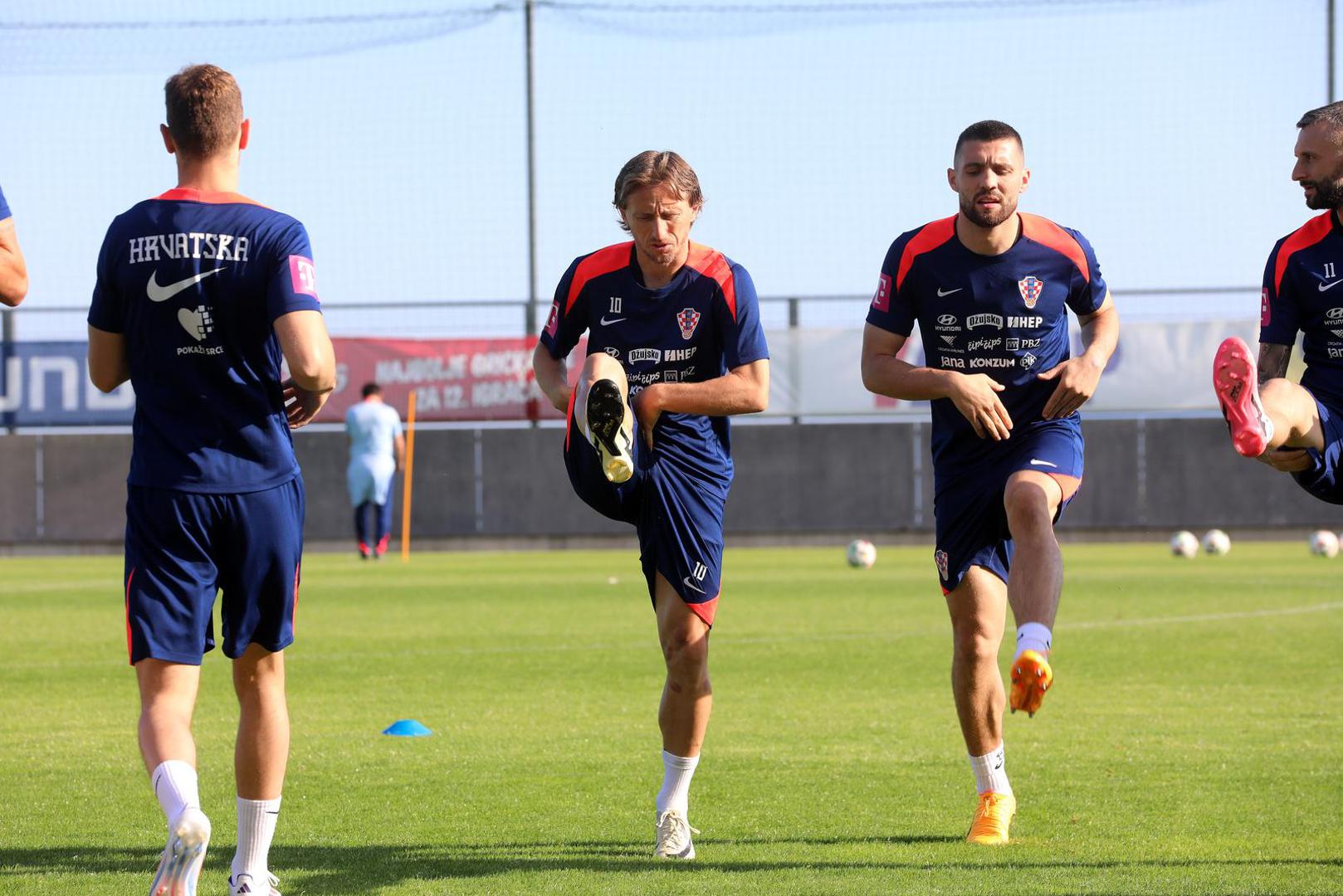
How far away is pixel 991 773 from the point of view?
5.86 metres

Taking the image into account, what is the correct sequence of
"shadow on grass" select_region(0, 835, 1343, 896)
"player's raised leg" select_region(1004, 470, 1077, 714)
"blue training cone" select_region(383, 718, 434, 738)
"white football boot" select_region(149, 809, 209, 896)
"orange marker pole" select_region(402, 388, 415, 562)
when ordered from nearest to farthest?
1. "white football boot" select_region(149, 809, 209, 896)
2. "player's raised leg" select_region(1004, 470, 1077, 714)
3. "shadow on grass" select_region(0, 835, 1343, 896)
4. "blue training cone" select_region(383, 718, 434, 738)
5. "orange marker pole" select_region(402, 388, 415, 562)

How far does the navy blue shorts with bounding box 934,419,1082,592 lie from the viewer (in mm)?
5926

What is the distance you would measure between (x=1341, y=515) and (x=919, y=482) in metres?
6.31

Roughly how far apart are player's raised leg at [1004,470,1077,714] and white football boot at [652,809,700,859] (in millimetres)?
1158

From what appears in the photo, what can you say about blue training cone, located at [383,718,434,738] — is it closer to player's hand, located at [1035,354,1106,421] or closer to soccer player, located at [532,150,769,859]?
soccer player, located at [532,150,769,859]

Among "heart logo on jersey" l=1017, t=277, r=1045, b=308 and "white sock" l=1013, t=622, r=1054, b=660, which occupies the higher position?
"heart logo on jersey" l=1017, t=277, r=1045, b=308

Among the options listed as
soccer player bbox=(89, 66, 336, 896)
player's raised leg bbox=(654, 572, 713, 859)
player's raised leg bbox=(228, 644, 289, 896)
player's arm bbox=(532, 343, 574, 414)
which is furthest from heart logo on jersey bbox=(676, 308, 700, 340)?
player's raised leg bbox=(228, 644, 289, 896)

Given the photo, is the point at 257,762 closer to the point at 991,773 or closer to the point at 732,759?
the point at 991,773

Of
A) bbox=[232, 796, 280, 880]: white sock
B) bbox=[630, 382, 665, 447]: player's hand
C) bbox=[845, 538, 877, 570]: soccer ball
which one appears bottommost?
bbox=[845, 538, 877, 570]: soccer ball

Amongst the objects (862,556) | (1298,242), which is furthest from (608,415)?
(862,556)

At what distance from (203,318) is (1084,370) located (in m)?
2.84

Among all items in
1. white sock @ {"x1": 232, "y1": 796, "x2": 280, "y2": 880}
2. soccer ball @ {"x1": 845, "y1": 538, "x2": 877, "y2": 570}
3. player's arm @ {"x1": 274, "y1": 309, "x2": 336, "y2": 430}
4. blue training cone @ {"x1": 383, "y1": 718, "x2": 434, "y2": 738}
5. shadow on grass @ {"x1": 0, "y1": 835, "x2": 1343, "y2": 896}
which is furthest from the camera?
soccer ball @ {"x1": 845, "y1": 538, "x2": 877, "y2": 570}

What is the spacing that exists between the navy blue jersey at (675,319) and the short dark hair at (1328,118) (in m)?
1.85

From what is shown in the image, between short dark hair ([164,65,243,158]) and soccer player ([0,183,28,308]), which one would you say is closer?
short dark hair ([164,65,243,158])
